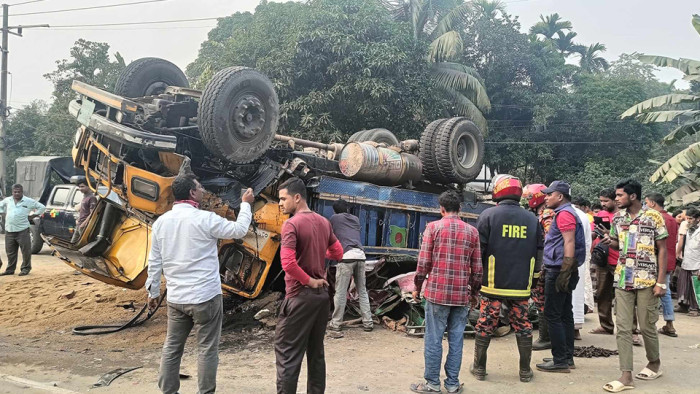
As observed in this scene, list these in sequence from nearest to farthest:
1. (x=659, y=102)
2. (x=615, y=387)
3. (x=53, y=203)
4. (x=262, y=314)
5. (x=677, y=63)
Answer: (x=615, y=387) < (x=262, y=314) < (x=659, y=102) < (x=677, y=63) < (x=53, y=203)

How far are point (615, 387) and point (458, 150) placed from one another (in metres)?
4.45

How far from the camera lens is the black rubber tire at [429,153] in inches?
311

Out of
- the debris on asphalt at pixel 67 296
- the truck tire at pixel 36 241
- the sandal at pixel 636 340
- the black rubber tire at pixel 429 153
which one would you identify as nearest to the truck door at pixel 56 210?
the truck tire at pixel 36 241

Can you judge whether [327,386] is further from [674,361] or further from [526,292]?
[674,361]

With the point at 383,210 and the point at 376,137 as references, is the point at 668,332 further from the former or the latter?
the point at 376,137

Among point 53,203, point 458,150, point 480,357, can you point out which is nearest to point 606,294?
point 480,357

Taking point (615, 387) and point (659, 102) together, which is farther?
point (659, 102)

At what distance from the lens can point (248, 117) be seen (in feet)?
19.3

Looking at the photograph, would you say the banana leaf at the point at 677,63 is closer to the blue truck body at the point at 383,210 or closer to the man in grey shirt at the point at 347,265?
the blue truck body at the point at 383,210

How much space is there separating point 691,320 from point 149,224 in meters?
7.43

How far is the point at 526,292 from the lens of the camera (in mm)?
4520

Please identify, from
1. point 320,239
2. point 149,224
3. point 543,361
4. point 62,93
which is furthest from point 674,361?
point 62,93

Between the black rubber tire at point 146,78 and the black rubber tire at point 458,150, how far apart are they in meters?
3.70

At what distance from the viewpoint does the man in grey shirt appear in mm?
6355
